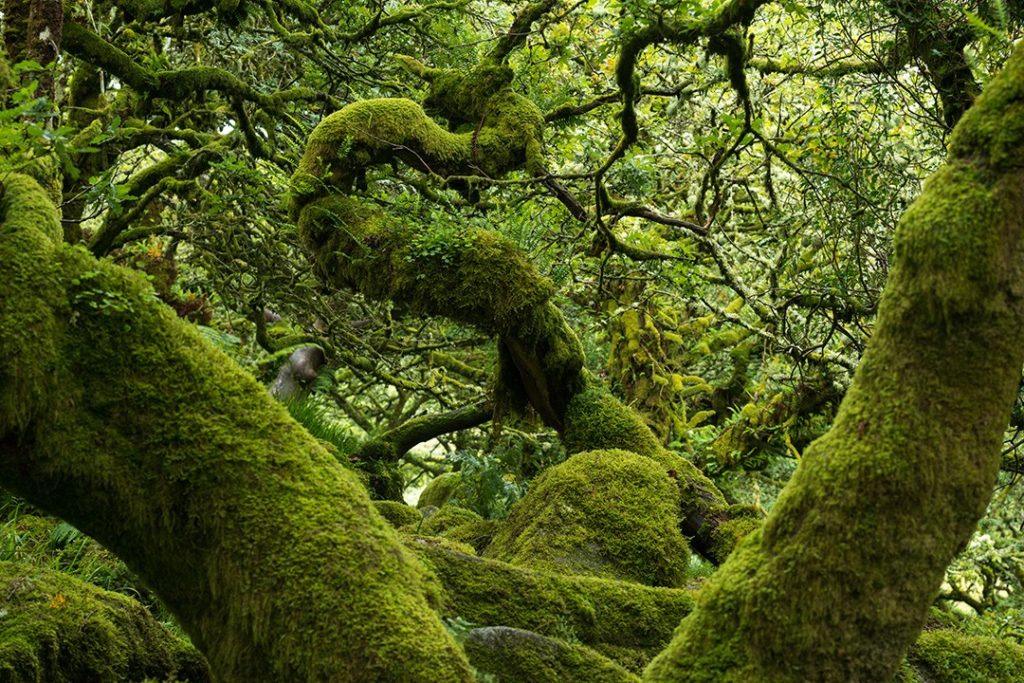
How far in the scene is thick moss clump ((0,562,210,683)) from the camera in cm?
384

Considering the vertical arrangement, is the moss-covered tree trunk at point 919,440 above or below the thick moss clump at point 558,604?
above

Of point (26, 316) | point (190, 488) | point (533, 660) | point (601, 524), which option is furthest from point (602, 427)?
point (26, 316)

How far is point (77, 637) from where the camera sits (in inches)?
158

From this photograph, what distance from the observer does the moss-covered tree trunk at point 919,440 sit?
2.65 m

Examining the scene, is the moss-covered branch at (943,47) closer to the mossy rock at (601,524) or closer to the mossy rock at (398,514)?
the mossy rock at (601,524)

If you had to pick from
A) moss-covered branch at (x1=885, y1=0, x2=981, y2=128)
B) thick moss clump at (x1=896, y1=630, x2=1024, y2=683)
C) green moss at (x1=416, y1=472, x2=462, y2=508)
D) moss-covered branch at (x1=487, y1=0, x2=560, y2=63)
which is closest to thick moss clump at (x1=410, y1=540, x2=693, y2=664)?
thick moss clump at (x1=896, y1=630, x2=1024, y2=683)

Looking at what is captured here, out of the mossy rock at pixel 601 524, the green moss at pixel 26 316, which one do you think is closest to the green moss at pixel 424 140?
the mossy rock at pixel 601 524

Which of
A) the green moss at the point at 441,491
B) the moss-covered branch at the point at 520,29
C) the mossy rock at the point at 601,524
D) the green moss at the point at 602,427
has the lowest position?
the green moss at the point at 441,491

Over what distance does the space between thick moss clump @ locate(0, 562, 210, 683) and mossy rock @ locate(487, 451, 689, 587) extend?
226cm

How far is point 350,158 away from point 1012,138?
4424 millimetres

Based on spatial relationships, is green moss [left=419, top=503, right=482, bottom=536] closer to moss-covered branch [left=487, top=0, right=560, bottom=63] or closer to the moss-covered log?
moss-covered branch [left=487, top=0, right=560, bottom=63]

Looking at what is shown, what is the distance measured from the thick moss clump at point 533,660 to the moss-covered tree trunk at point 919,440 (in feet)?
4.88

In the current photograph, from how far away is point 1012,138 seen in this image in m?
2.64

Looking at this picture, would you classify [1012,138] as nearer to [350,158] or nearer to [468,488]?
[350,158]
